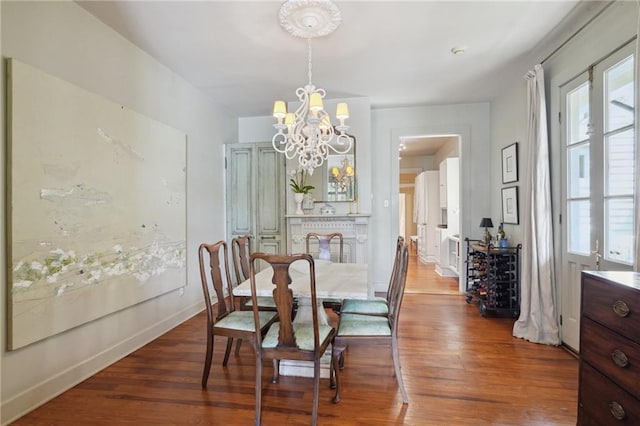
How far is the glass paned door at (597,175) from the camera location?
84.7 inches

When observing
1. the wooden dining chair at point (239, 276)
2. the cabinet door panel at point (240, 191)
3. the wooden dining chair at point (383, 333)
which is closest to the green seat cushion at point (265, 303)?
the wooden dining chair at point (239, 276)

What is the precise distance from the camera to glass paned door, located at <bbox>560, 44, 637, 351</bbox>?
2.15 metres

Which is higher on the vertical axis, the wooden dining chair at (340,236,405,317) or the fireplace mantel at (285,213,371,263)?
the fireplace mantel at (285,213,371,263)

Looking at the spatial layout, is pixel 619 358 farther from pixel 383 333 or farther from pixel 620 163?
pixel 620 163

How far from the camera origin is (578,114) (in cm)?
269

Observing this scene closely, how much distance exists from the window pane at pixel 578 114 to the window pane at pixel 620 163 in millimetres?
305

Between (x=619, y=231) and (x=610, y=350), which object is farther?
(x=619, y=231)

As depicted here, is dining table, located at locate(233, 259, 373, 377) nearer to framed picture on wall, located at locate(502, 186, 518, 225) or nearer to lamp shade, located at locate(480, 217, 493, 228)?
framed picture on wall, located at locate(502, 186, 518, 225)

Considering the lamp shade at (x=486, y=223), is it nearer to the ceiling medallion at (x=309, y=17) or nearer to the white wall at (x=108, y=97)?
the ceiling medallion at (x=309, y=17)

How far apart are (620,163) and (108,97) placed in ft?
13.0

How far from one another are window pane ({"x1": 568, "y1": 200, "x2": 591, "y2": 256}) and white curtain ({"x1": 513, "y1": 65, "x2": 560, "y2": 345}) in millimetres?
188

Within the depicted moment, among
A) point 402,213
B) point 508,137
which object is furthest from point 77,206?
point 402,213

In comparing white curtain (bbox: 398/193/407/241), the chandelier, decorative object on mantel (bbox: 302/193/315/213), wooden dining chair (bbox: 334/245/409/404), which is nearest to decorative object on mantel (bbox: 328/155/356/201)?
decorative object on mantel (bbox: 302/193/315/213)

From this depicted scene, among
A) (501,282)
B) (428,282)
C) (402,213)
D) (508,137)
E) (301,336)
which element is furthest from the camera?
(402,213)
